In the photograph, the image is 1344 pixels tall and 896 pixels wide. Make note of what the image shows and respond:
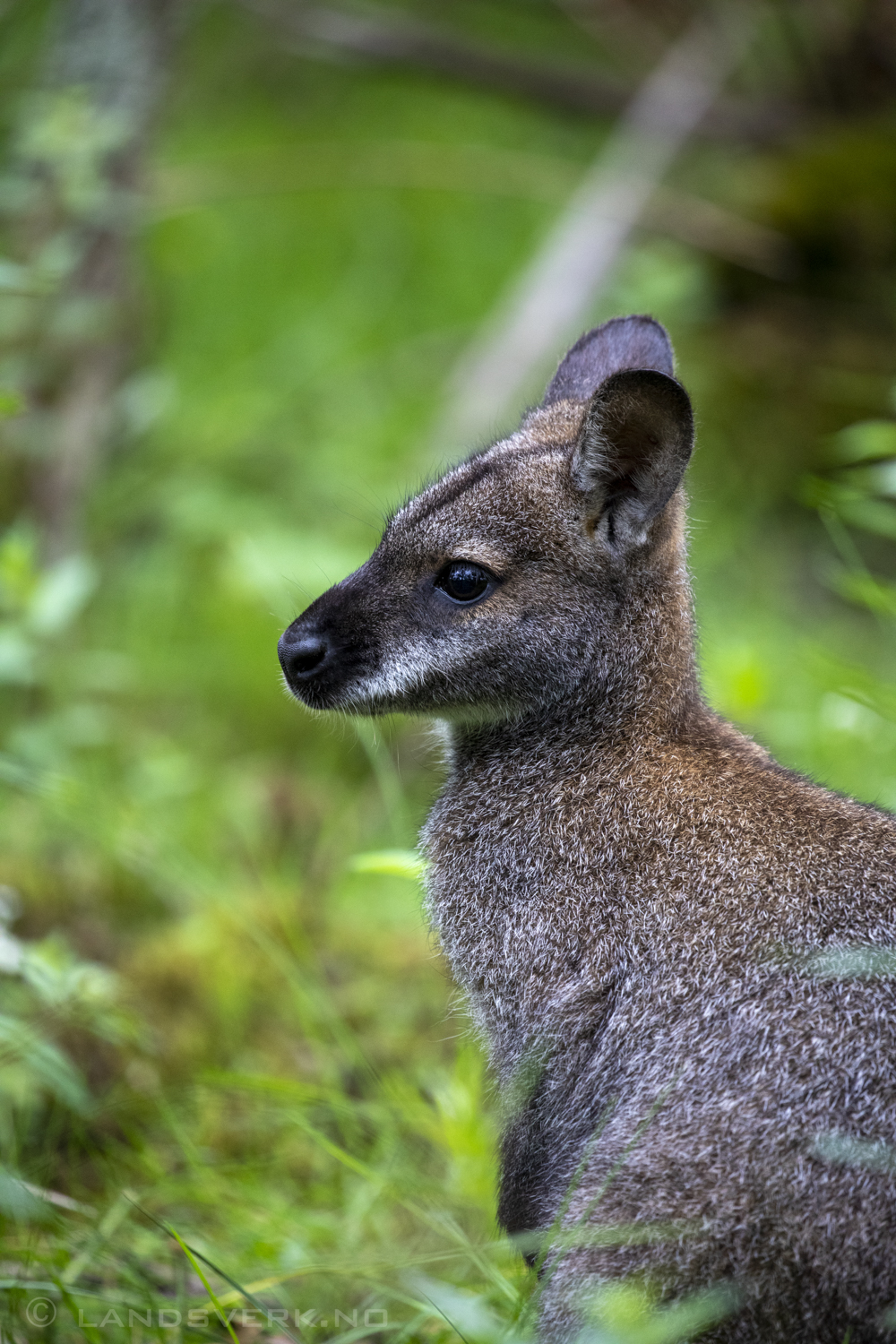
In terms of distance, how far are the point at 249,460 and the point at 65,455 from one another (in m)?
1.65

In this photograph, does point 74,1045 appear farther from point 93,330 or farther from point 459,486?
point 93,330

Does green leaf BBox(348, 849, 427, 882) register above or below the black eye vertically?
below

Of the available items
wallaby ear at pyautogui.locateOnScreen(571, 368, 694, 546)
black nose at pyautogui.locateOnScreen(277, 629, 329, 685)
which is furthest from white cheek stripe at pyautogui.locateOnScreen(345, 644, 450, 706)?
wallaby ear at pyautogui.locateOnScreen(571, 368, 694, 546)

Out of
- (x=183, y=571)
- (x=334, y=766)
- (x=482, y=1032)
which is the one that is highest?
(x=482, y=1032)

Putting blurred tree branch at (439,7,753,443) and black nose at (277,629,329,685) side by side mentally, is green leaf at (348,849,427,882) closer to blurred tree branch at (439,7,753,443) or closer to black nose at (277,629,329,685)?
black nose at (277,629,329,685)

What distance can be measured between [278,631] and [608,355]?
4226mm

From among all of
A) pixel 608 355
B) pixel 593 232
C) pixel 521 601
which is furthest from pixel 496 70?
pixel 521 601

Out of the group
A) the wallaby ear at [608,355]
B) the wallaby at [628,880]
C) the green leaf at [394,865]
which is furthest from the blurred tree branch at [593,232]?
the green leaf at [394,865]

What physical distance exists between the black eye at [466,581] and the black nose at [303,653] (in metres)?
0.37

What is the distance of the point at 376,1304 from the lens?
3.24 metres

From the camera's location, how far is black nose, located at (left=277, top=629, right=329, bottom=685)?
3.44 metres

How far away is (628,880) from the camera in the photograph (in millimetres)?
2969

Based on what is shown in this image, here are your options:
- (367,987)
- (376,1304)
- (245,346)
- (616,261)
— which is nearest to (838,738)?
(367,987)

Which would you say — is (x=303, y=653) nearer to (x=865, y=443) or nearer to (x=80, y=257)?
(x=865, y=443)
